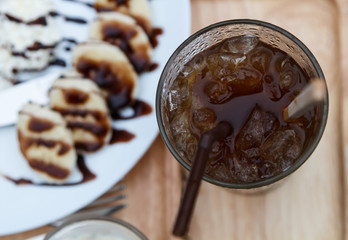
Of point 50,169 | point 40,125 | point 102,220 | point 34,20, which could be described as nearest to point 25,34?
point 34,20

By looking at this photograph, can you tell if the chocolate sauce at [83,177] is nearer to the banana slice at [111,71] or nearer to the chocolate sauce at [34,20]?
the banana slice at [111,71]

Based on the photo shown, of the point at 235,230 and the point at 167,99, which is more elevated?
the point at 167,99

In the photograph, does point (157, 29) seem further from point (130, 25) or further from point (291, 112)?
point (291, 112)

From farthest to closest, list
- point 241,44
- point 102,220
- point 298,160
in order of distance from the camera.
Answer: point 102,220
point 241,44
point 298,160

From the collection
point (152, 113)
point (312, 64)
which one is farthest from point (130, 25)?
point (312, 64)

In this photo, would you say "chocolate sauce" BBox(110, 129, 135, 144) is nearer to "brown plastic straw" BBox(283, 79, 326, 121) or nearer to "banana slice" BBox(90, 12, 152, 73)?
"banana slice" BBox(90, 12, 152, 73)

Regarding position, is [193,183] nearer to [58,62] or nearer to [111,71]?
[111,71]
